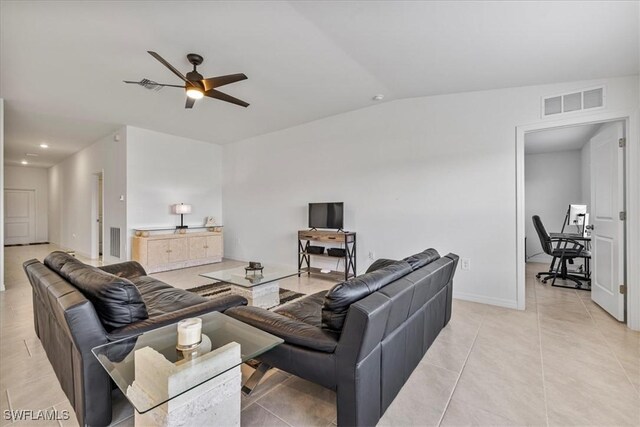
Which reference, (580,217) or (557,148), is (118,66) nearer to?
(580,217)

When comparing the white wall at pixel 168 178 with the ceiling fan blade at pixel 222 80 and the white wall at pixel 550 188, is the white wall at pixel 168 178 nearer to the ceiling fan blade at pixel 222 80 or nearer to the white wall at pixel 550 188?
the ceiling fan blade at pixel 222 80

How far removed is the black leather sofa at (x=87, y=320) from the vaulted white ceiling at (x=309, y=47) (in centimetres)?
206

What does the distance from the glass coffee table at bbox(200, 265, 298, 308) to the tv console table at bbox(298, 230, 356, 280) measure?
1.00m

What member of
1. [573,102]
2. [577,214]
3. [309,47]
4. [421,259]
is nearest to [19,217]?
[309,47]

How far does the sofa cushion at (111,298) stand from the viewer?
1549 mm

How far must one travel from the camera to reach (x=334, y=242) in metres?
4.67

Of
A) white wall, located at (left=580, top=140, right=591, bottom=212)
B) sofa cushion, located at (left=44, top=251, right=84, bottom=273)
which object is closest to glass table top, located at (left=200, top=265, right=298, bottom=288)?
sofa cushion, located at (left=44, top=251, right=84, bottom=273)

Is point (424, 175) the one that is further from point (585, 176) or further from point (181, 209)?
point (181, 209)

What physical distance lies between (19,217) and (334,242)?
37.6ft

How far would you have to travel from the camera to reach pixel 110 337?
1.49 m

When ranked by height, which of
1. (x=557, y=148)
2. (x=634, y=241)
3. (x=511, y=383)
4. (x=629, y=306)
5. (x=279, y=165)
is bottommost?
(x=511, y=383)

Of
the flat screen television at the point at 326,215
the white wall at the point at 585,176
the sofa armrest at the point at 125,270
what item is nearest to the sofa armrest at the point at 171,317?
the sofa armrest at the point at 125,270

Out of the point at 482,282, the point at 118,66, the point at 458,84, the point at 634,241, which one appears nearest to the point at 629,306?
the point at 634,241

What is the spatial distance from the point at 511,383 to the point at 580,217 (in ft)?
14.3
